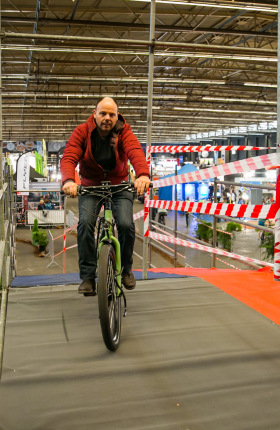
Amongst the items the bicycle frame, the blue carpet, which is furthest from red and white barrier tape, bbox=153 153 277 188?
the bicycle frame

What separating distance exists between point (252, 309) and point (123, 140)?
1.46m

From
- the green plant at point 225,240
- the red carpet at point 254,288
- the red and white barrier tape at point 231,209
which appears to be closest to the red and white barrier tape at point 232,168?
the red and white barrier tape at point 231,209

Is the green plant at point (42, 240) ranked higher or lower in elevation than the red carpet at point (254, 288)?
lower

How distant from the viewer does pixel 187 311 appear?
10.0ft

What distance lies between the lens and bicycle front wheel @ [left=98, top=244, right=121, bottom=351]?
7.32 feet

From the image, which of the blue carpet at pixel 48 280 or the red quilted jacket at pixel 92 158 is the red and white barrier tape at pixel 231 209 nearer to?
the blue carpet at pixel 48 280

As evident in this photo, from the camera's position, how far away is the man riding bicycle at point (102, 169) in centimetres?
268

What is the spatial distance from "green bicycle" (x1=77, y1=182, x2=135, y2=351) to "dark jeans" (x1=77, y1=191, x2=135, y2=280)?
0.06 m

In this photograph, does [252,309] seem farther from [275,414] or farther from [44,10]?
[44,10]

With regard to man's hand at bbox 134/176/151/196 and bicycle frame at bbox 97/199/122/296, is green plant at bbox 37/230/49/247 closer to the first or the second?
bicycle frame at bbox 97/199/122/296

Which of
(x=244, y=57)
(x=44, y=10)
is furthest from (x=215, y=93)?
(x=44, y=10)

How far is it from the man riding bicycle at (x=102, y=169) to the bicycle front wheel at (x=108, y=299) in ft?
0.75

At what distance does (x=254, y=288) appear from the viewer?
3.67 meters

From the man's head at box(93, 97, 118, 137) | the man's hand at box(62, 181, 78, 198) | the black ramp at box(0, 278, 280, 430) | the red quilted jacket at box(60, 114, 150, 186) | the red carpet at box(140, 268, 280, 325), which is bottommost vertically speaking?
the black ramp at box(0, 278, 280, 430)
